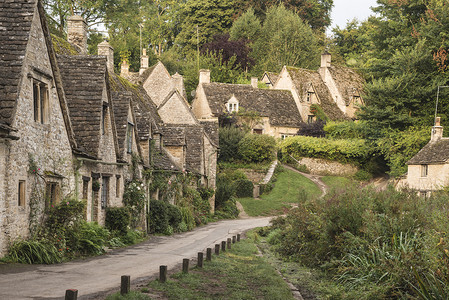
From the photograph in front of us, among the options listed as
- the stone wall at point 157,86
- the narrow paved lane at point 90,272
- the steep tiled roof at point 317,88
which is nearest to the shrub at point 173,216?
the narrow paved lane at point 90,272

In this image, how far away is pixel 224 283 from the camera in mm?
14516

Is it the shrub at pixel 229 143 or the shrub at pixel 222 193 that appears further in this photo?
the shrub at pixel 229 143

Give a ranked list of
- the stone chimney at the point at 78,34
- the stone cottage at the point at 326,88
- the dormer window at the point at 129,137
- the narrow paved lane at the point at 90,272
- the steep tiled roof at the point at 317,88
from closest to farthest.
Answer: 1. the narrow paved lane at the point at 90,272
2. the dormer window at the point at 129,137
3. the stone chimney at the point at 78,34
4. the stone cottage at the point at 326,88
5. the steep tiled roof at the point at 317,88

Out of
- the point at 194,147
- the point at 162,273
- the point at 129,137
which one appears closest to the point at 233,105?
the point at 194,147

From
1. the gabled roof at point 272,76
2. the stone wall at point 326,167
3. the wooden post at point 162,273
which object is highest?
the gabled roof at point 272,76

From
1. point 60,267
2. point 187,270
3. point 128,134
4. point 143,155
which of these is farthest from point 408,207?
point 143,155

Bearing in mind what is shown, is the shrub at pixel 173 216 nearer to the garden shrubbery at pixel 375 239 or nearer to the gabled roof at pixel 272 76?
the garden shrubbery at pixel 375 239

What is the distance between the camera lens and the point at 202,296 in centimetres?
1242

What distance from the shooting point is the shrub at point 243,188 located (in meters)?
51.3

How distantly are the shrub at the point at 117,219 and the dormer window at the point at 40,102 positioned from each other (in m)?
6.33

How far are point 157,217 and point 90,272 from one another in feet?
47.5

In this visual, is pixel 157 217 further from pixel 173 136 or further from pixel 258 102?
pixel 258 102

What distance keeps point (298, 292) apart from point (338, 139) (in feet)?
162

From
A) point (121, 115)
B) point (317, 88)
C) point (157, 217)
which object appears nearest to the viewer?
point (121, 115)
